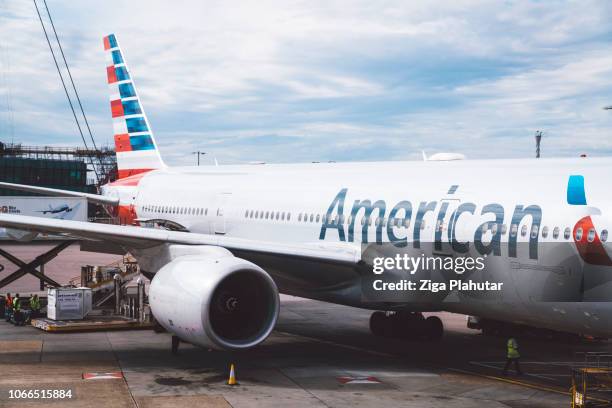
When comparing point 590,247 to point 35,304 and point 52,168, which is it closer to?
point 35,304

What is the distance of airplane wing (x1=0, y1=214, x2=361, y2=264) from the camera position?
16750 mm

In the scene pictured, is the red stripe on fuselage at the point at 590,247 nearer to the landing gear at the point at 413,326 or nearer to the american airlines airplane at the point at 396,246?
the american airlines airplane at the point at 396,246

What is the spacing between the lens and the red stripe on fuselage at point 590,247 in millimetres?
13078

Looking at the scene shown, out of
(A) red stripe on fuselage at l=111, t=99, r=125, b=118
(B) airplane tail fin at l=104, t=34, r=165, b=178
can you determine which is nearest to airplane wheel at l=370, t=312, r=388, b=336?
(B) airplane tail fin at l=104, t=34, r=165, b=178

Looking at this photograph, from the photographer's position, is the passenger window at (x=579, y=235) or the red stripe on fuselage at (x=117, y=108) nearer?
the passenger window at (x=579, y=235)

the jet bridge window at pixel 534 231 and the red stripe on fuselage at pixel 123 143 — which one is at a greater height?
the red stripe on fuselage at pixel 123 143

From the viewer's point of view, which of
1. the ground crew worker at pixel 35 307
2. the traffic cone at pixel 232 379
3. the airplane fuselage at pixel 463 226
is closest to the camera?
the airplane fuselage at pixel 463 226

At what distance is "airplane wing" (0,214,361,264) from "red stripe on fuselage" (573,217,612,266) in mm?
5072

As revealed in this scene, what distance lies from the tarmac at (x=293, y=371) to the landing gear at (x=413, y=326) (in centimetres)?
39

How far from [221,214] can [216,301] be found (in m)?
7.91

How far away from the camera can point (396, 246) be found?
16406 mm

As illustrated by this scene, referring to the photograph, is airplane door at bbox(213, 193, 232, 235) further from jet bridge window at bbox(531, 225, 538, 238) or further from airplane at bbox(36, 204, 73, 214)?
airplane at bbox(36, 204, 73, 214)

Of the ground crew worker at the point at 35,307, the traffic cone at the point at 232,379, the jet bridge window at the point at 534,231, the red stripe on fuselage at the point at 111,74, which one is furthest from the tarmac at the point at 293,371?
the red stripe on fuselage at the point at 111,74

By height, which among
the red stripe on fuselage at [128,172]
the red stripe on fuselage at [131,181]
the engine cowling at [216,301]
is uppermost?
the red stripe on fuselage at [128,172]
